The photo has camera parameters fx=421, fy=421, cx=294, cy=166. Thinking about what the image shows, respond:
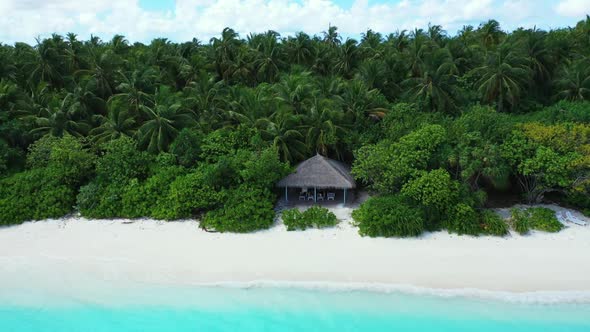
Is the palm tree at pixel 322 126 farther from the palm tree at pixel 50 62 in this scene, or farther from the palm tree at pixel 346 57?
the palm tree at pixel 50 62

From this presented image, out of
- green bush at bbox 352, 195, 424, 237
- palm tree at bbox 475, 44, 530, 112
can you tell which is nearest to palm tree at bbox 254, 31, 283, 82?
palm tree at bbox 475, 44, 530, 112

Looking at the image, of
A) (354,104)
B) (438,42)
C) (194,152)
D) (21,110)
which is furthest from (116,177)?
(438,42)

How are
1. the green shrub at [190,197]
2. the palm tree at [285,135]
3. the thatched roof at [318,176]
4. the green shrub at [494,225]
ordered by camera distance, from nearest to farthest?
the green shrub at [494,225], the green shrub at [190,197], the thatched roof at [318,176], the palm tree at [285,135]

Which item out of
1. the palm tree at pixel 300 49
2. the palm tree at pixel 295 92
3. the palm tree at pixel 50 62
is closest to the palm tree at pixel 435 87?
the palm tree at pixel 295 92

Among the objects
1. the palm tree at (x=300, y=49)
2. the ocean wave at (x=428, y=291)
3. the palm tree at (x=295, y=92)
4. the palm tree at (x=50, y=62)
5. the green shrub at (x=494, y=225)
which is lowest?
the ocean wave at (x=428, y=291)

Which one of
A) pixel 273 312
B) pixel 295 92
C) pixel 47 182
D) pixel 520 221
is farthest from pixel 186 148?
pixel 520 221

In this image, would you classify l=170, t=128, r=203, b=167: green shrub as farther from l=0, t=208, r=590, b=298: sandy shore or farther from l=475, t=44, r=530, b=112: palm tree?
l=475, t=44, r=530, b=112: palm tree

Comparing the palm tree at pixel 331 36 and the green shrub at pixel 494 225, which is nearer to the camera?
the green shrub at pixel 494 225

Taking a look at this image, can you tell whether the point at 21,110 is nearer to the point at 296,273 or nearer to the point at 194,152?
the point at 194,152

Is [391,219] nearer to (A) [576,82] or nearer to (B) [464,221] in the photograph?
(B) [464,221]
